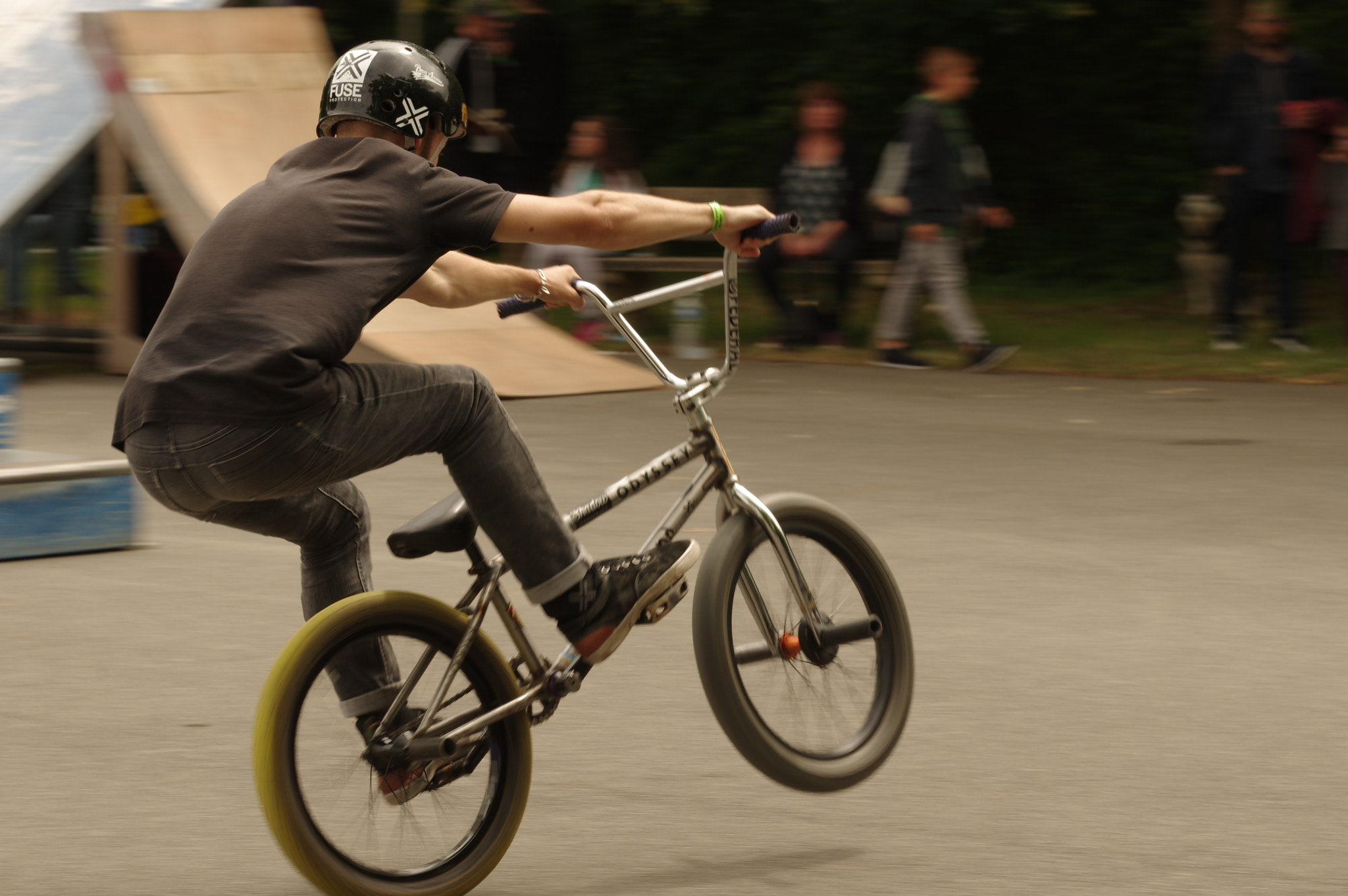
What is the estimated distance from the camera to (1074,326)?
1587 cm

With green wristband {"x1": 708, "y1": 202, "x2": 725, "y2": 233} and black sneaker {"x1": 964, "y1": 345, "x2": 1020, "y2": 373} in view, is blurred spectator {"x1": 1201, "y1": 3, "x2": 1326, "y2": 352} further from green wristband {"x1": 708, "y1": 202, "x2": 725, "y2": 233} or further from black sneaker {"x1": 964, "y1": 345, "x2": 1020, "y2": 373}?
green wristband {"x1": 708, "y1": 202, "x2": 725, "y2": 233}

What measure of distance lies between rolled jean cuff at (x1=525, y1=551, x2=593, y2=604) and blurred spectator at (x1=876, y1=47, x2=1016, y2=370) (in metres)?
8.87

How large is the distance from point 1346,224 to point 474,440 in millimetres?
10475

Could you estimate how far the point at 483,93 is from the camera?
1384 centimetres

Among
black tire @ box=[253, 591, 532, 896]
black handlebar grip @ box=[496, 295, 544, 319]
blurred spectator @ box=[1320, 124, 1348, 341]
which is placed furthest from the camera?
blurred spectator @ box=[1320, 124, 1348, 341]

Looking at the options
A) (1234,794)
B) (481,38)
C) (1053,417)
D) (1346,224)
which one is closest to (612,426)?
(1053,417)

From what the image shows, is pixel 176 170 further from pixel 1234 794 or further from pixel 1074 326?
pixel 1234 794

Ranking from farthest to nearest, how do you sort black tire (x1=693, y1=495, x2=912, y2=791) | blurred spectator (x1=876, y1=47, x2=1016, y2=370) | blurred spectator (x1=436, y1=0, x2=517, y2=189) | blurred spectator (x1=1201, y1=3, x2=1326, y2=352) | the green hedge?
1. the green hedge
2. blurred spectator (x1=436, y1=0, x2=517, y2=189)
3. blurred spectator (x1=1201, y1=3, x2=1326, y2=352)
4. blurred spectator (x1=876, y1=47, x2=1016, y2=370)
5. black tire (x1=693, y1=495, x2=912, y2=791)

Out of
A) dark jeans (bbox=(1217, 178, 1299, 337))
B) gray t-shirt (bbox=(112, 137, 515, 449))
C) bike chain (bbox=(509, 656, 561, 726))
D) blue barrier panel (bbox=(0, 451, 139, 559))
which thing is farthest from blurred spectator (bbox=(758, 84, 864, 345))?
gray t-shirt (bbox=(112, 137, 515, 449))

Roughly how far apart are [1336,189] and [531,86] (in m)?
5.64

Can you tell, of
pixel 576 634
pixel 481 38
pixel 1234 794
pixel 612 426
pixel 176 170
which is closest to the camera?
pixel 576 634

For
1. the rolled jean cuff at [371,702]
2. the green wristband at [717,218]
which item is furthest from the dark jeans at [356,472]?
the green wristband at [717,218]

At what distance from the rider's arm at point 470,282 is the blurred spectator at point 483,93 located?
9661 mm

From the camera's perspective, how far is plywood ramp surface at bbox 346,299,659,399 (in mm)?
11492
